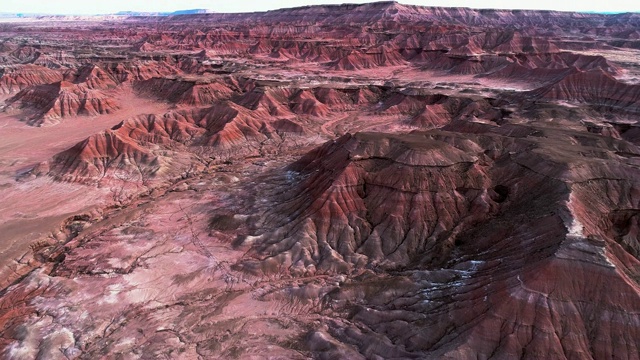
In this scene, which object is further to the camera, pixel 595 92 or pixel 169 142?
pixel 595 92

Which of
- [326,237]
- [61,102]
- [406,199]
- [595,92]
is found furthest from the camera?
[61,102]

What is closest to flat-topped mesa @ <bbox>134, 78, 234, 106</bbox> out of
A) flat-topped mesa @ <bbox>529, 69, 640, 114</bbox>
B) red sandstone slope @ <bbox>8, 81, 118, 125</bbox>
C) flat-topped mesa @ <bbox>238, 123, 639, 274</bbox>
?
red sandstone slope @ <bbox>8, 81, 118, 125</bbox>

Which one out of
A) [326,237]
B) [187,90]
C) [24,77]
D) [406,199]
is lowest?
[326,237]

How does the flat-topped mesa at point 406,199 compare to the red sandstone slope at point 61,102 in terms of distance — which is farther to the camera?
the red sandstone slope at point 61,102

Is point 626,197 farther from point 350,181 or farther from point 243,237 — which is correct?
point 243,237

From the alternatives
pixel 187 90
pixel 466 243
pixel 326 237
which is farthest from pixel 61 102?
pixel 466 243

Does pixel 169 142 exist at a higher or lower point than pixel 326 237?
higher

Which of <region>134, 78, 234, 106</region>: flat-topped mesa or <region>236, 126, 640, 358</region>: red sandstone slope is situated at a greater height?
<region>134, 78, 234, 106</region>: flat-topped mesa

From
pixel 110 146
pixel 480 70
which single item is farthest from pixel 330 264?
pixel 480 70

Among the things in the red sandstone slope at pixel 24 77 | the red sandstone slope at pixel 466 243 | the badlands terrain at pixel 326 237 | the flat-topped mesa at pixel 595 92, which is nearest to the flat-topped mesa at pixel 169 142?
the badlands terrain at pixel 326 237

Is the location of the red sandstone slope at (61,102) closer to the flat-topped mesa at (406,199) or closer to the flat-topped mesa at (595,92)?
the flat-topped mesa at (406,199)

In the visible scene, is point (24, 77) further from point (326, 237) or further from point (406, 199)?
point (406, 199)

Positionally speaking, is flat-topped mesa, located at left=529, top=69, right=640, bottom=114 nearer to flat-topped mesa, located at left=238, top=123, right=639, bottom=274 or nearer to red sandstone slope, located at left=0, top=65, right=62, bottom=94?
flat-topped mesa, located at left=238, top=123, right=639, bottom=274
